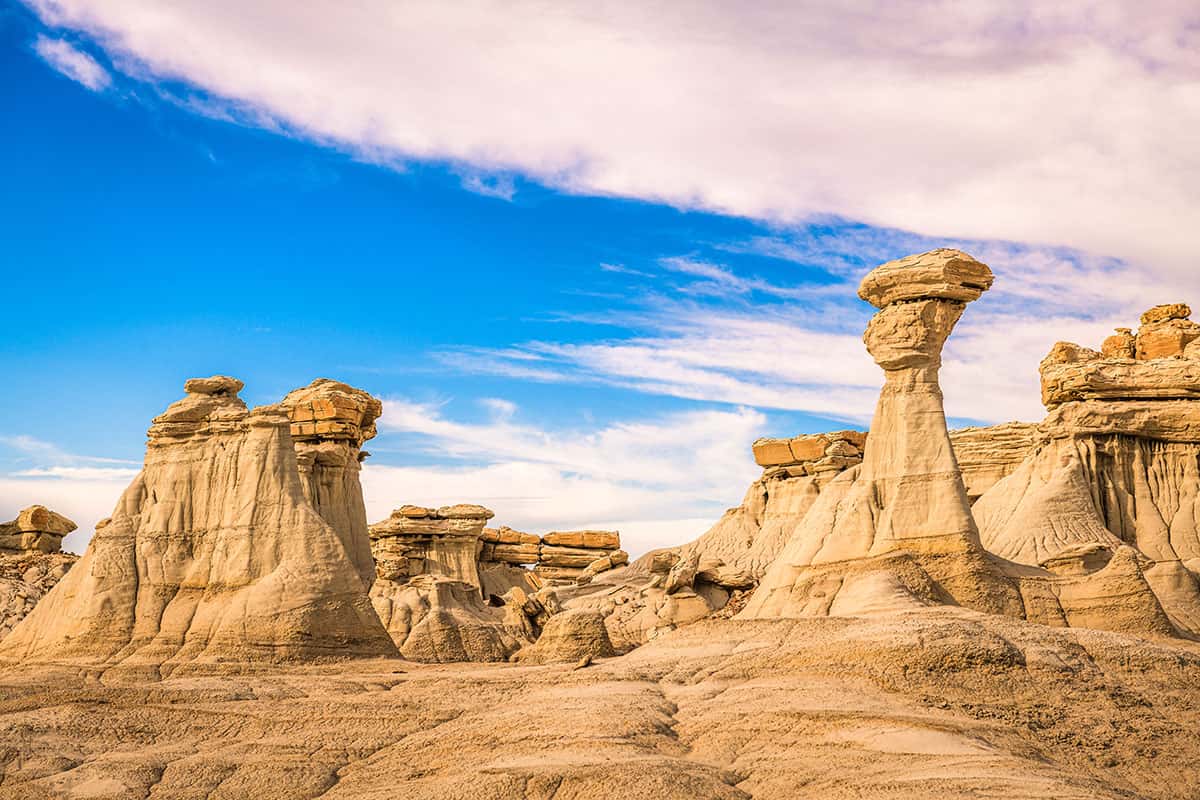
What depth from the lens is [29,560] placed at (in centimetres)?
4038

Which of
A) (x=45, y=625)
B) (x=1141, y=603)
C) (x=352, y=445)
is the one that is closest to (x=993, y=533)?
(x=1141, y=603)

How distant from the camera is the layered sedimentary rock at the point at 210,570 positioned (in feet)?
74.0

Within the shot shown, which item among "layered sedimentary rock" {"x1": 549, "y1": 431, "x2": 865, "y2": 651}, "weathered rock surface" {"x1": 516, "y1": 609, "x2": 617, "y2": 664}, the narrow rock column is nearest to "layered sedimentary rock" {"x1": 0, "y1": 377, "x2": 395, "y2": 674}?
"weathered rock surface" {"x1": 516, "y1": 609, "x2": 617, "y2": 664}

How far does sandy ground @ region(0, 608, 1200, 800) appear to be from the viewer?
12242 millimetres

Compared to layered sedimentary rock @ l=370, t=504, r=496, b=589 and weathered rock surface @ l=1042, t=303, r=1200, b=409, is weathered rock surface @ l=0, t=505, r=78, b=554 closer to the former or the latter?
layered sedimentary rock @ l=370, t=504, r=496, b=589

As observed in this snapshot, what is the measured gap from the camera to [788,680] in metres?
15.5

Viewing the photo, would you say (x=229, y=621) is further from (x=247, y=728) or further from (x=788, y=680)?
(x=788, y=680)

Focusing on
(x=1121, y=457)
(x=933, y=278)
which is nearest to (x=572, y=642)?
(x=933, y=278)

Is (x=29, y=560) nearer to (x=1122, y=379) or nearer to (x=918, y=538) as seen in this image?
(x=918, y=538)

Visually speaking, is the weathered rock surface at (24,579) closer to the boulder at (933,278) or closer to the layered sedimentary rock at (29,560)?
the layered sedimentary rock at (29,560)

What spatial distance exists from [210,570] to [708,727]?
1341 cm

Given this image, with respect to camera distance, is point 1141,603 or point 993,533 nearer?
point 1141,603

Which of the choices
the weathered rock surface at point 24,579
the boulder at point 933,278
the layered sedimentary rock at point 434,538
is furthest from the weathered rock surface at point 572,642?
the layered sedimentary rock at point 434,538

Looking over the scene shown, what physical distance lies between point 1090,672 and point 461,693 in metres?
8.10
